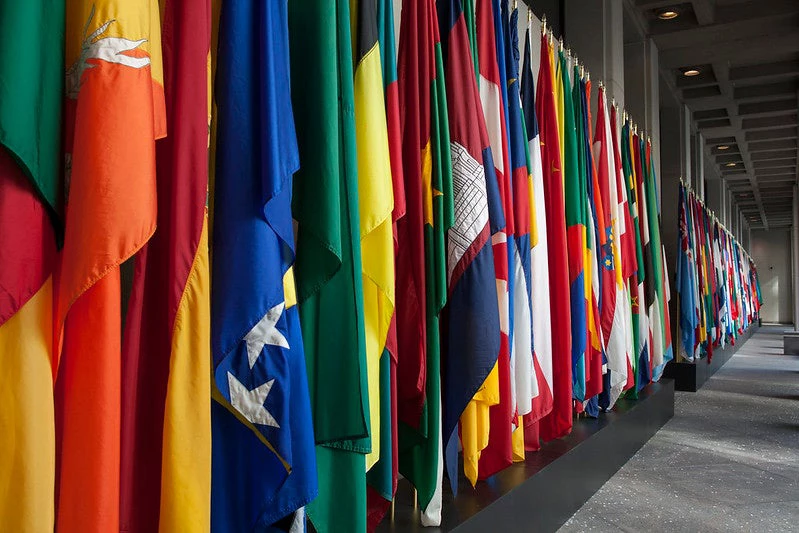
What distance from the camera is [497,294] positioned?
2.11 m

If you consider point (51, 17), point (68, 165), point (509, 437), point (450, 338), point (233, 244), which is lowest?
point (509, 437)

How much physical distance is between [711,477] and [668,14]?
4.72m

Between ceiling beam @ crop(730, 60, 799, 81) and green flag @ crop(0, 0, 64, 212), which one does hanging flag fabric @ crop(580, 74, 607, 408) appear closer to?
green flag @ crop(0, 0, 64, 212)

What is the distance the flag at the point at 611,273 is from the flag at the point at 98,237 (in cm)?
271

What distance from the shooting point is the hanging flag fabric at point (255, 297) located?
1.24 metres

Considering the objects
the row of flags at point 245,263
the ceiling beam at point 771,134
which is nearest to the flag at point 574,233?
the row of flags at point 245,263

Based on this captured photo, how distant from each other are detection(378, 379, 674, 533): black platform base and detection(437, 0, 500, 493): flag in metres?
0.14

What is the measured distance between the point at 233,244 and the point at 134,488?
44 centimetres

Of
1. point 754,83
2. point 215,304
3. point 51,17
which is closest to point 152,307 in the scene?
point 215,304

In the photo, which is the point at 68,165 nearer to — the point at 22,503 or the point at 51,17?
the point at 51,17

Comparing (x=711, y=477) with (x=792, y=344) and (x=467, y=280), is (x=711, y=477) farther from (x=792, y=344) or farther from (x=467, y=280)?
(x=792, y=344)

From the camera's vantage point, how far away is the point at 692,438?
4449 mm

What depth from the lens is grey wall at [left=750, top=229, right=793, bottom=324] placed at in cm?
2738

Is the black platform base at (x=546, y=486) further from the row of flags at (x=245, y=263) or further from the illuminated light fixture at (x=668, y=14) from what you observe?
the illuminated light fixture at (x=668, y=14)
